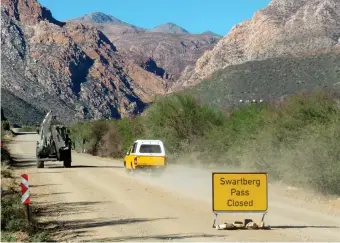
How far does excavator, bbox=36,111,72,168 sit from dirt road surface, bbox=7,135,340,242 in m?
8.45

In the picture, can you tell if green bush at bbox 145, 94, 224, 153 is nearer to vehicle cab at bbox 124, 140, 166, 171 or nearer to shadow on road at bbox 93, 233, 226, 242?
vehicle cab at bbox 124, 140, 166, 171

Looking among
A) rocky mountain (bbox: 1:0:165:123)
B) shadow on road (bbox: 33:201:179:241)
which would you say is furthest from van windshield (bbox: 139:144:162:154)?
rocky mountain (bbox: 1:0:165:123)

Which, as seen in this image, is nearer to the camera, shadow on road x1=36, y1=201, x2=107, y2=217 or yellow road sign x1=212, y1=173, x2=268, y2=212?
yellow road sign x1=212, y1=173, x2=268, y2=212

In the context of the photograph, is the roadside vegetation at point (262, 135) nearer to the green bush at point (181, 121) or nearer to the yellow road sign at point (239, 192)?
the green bush at point (181, 121)

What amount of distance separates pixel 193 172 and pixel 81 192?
12192 millimetres

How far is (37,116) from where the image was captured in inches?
5413

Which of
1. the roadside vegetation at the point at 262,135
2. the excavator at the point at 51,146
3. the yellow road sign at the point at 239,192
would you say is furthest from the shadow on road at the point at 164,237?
the excavator at the point at 51,146

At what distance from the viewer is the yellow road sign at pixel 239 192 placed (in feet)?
49.4

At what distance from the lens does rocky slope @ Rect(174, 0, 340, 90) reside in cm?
8797

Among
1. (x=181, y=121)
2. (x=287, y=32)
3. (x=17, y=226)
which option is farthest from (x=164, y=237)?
(x=287, y=32)

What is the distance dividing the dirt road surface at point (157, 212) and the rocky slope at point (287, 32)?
61.4 m

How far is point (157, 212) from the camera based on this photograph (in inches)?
701

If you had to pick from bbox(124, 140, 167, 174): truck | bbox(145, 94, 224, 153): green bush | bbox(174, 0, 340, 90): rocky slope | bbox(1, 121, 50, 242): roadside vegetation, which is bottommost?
bbox(1, 121, 50, 242): roadside vegetation

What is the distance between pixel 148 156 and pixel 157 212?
1312 centimetres
